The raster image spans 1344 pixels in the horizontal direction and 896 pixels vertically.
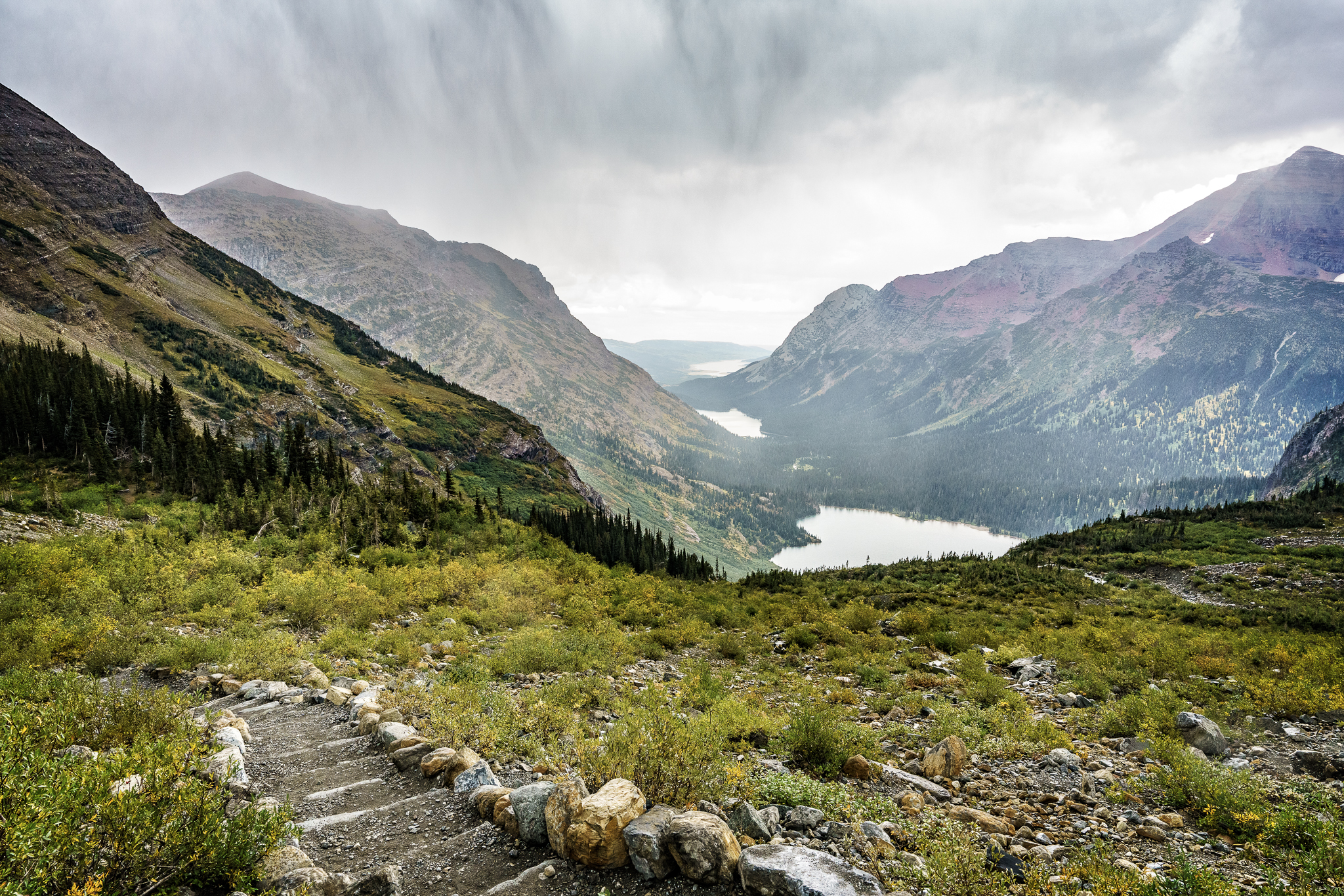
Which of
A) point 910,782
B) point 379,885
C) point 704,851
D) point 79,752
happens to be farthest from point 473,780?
point 910,782

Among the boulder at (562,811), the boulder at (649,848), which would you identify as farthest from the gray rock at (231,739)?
the boulder at (649,848)

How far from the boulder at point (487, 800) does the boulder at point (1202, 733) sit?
13.1m

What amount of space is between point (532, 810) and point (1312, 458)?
23331 cm

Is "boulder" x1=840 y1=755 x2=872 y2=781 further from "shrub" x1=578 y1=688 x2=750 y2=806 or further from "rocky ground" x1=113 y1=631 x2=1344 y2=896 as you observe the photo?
"shrub" x1=578 y1=688 x2=750 y2=806

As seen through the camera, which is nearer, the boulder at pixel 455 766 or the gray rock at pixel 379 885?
the gray rock at pixel 379 885

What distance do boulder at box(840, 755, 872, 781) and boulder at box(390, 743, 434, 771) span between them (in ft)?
23.8

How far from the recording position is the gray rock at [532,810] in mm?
6164

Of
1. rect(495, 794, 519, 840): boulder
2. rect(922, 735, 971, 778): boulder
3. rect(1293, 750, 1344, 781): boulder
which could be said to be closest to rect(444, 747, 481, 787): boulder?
rect(495, 794, 519, 840): boulder

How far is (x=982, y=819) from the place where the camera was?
7.29m

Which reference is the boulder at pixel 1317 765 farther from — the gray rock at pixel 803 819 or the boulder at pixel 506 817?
the boulder at pixel 506 817

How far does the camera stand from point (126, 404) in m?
41.1

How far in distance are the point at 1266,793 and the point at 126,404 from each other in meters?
64.5

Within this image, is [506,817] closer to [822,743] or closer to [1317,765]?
[822,743]

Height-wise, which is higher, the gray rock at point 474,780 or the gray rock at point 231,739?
the gray rock at point 474,780
